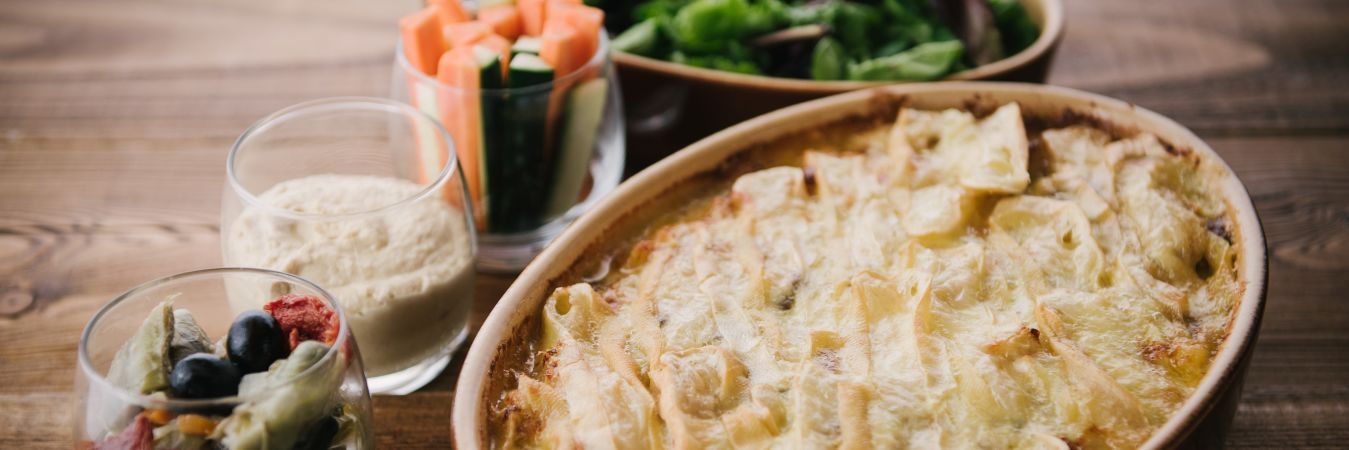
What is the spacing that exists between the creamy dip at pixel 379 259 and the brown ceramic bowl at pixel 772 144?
25cm

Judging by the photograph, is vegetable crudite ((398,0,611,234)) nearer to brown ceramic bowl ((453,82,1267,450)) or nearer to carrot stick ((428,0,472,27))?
carrot stick ((428,0,472,27))

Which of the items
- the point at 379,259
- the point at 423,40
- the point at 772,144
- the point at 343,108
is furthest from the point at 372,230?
the point at 772,144

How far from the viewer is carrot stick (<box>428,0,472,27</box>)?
204 cm

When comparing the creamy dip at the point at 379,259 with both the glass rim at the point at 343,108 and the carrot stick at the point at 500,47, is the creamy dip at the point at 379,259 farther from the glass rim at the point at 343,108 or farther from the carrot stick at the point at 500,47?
the carrot stick at the point at 500,47

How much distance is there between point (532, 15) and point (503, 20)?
0.06m

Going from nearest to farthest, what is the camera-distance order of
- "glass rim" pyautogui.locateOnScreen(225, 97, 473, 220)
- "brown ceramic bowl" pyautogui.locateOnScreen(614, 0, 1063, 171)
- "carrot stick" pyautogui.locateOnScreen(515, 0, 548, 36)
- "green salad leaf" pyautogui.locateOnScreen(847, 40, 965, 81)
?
"glass rim" pyautogui.locateOnScreen(225, 97, 473, 220)
"carrot stick" pyautogui.locateOnScreen(515, 0, 548, 36)
"brown ceramic bowl" pyautogui.locateOnScreen(614, 0, 1063, 171)
"green salad leaf" pyautogui.locateOnScreen(847, 40, 965, 81)

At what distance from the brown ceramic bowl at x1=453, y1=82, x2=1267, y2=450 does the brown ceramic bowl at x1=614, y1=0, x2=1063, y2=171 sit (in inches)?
7.2

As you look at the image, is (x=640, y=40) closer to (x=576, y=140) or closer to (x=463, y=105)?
(x=576, y=140)

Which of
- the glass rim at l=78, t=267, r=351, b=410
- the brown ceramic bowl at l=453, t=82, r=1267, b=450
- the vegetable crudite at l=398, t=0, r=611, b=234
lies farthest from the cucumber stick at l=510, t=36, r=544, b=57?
the glass rim at l=78, t=267, r=351, b=410

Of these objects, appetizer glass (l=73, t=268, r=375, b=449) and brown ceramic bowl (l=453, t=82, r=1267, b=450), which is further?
brown ceramic bowl (l=453, t=82, r=1267, b=450)

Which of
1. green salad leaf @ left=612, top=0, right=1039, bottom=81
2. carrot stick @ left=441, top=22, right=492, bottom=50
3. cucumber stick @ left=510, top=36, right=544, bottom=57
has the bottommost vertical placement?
green salad leaf @ left=612, top=0, right=1039, bottom=81

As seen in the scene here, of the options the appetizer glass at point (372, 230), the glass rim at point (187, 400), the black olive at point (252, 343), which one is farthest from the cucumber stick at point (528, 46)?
the black olive at point (252, 343)

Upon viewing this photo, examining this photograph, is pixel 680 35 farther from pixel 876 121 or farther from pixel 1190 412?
pixel 1190 412

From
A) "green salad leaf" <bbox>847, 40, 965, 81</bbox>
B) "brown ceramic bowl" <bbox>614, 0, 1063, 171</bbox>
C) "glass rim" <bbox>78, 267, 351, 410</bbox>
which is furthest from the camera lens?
"green salad leaf" <bbox>847, 40, 965, 81</bbox>
